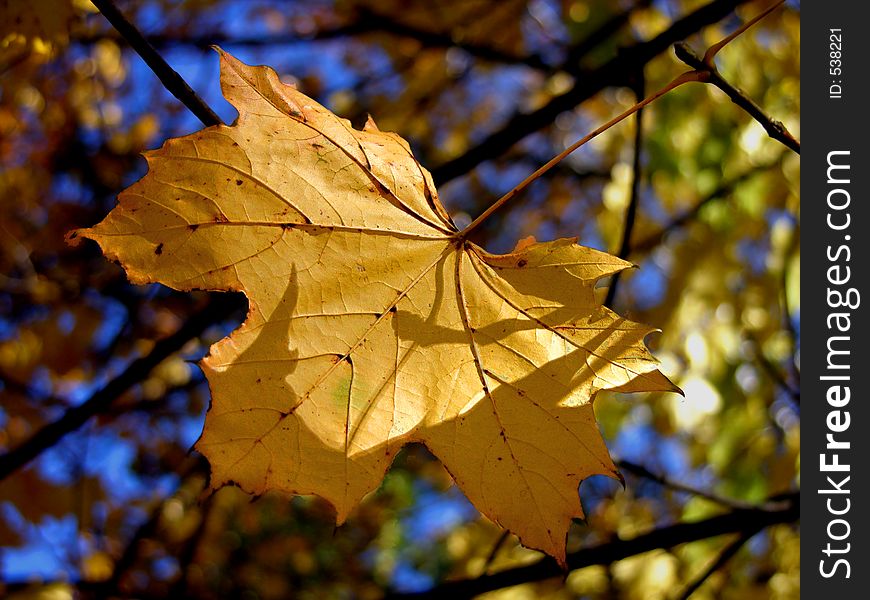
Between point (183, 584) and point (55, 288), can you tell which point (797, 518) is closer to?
point (183, 584)

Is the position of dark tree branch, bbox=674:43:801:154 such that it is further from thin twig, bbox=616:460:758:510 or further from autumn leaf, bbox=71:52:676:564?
thin twig, bbox=616:460:758:510

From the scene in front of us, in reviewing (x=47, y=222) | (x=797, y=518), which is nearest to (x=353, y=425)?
(x=797, y=518)

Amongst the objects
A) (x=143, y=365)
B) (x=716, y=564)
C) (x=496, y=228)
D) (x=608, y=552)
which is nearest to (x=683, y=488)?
(x=716, y=564)

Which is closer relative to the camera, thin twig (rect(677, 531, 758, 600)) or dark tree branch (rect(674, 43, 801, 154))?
dark tree branch (rect(674, 43, 801, 154))

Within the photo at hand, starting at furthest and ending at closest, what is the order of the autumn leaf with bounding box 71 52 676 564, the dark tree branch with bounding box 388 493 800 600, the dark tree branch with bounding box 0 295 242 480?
the dark tree branch with bounding box 0 295 242 480, the dark tree branch with bounding box 388 493 800 600, the autumn leaf with bounding box 71 52 676 564

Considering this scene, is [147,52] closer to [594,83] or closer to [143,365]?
[143,365]

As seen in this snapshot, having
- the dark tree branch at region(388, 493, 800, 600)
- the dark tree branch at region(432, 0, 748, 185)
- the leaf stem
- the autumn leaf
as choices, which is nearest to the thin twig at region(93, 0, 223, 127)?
the autumn leaf
